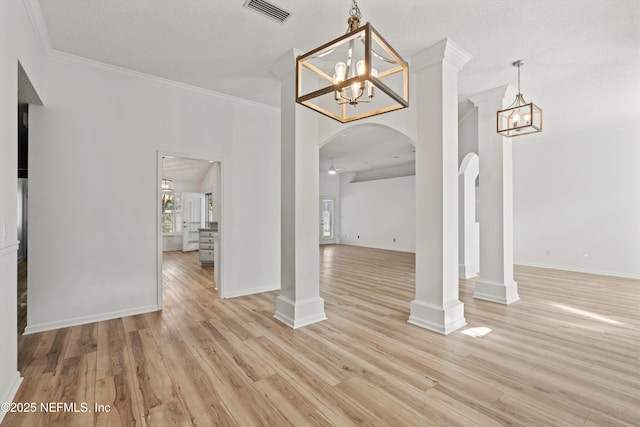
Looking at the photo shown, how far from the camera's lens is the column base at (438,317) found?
3.18 m

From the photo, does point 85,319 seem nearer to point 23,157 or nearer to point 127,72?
point 127,72

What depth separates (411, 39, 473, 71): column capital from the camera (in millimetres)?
3178

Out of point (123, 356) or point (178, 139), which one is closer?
point (123, 356)

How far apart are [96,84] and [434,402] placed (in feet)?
15.6

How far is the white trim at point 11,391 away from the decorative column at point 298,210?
2.21m

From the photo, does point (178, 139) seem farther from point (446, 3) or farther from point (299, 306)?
point (446, 3)

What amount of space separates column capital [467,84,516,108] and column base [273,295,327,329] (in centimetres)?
382

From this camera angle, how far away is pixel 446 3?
2590 millimetres

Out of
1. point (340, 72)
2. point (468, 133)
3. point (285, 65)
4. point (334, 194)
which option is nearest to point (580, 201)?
point (468, 133)

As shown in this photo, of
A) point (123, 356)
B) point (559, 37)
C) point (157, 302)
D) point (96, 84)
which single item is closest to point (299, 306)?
point (123, 356)

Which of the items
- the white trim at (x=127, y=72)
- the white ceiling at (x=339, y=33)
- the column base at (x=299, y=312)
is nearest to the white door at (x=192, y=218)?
the white trim at (x=127, y=72)

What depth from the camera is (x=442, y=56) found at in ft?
10.5

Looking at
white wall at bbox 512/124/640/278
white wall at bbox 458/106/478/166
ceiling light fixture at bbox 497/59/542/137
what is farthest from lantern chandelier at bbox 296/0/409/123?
white wall at bbox 512/124/640/278

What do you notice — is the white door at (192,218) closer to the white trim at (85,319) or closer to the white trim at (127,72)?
the white trim at (85,319)
